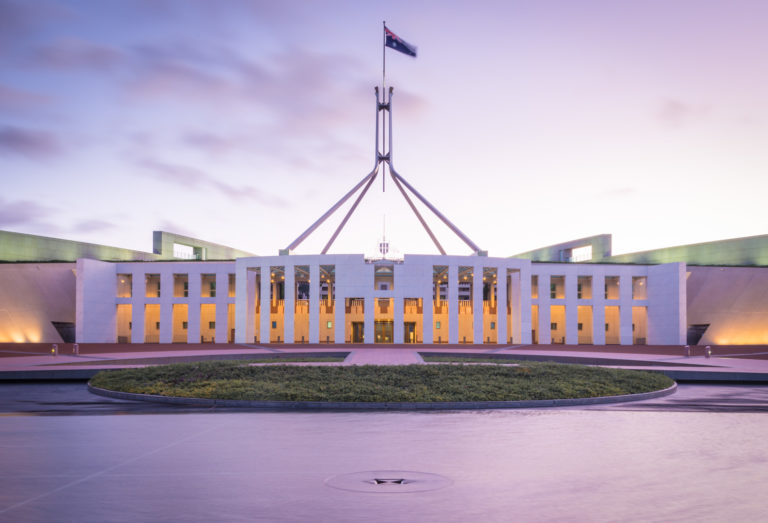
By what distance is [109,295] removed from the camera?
6222cm

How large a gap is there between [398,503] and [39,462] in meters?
6.15

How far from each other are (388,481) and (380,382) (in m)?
12.0

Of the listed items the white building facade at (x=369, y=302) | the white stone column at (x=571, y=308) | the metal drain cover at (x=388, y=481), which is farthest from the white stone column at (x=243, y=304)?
the metal drain cover at (x=388, y=481)

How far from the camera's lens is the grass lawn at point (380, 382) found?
63.5 feet

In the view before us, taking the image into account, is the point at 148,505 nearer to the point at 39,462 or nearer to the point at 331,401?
the point at 39,462

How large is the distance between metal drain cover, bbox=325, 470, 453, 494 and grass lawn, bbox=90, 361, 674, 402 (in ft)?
27.9

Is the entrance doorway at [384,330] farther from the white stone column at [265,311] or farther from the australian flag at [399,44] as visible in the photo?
the australian flag at [399,44]

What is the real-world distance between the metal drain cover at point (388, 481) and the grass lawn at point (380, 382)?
27.9ft

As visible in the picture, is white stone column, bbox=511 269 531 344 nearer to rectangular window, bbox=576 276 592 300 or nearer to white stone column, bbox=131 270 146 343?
rectangular window, bbox=576 276 592 300

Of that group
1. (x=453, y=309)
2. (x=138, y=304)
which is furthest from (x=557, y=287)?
(x=138, y=304)

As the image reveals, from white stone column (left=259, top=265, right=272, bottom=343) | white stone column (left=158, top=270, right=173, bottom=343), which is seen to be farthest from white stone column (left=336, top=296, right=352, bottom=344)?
white stone column (left=158, top=270, right=173, bottom=343)

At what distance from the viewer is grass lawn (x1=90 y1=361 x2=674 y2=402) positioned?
762 inches

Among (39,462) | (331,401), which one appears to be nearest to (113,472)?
(39,462)

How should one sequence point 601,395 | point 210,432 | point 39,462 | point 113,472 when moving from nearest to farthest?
point 113,472 < point 39,462 < point 210,432 < point 601,395
